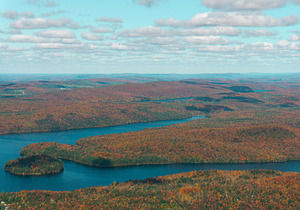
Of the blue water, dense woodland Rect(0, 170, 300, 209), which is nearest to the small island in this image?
the blue water

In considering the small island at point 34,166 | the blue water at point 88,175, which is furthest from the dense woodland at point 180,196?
the small island at point 34,166

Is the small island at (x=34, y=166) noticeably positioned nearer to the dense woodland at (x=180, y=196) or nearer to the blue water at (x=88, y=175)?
the blue water at (x=88, y=175)

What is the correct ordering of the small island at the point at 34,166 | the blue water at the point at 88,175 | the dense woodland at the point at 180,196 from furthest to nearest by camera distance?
1. the small island at the point at 34,166
2. the blue water at the point at 88,175
3. the dense woodland at the point at 180,196

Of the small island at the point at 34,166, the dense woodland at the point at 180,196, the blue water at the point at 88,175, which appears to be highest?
the dense woodland at the point at 180,196

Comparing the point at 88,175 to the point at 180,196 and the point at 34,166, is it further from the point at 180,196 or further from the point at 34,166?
the point at 180,196

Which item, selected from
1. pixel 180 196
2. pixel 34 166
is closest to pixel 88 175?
pixel 34 166

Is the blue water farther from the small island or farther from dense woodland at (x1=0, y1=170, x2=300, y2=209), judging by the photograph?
dense woodland at (x1=0, y1=170, x2=300, y2=209)
